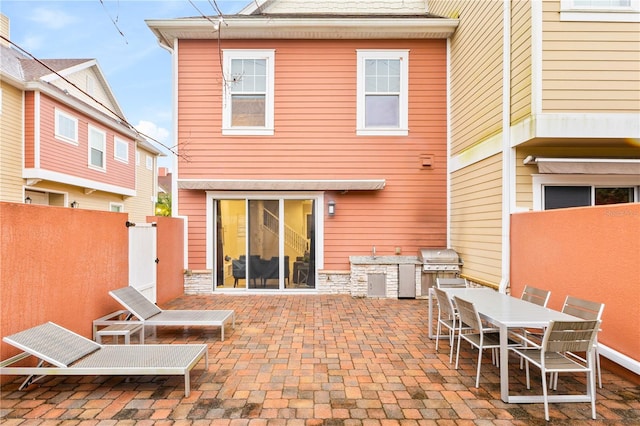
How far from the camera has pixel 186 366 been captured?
3262 mm

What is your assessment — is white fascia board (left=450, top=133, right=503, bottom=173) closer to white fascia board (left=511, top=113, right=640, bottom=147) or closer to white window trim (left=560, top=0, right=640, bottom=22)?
white fascia board (left=511, top=113, right=640, bottom=147)

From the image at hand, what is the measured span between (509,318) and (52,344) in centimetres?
494

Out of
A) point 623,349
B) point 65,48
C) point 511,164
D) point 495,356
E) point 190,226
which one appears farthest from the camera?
point 190,226

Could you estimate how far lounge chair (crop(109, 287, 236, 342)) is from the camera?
4754mm

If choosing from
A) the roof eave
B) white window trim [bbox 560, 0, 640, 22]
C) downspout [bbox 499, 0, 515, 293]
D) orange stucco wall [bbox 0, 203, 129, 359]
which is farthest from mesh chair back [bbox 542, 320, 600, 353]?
the roof eave

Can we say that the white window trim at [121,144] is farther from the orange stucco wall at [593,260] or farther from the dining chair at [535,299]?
the dining chair at [535,299]

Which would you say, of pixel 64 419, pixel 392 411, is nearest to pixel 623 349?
pixel 392 411

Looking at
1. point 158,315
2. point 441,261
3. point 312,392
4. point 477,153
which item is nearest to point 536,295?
point 441,261

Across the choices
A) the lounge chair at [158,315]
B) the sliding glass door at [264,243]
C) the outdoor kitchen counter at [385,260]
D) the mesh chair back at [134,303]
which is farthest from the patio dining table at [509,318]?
the mesh chair back at [134,303]

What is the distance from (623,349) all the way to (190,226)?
27.0ft

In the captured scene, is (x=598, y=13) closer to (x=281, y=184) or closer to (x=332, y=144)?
(x=332, y=144)

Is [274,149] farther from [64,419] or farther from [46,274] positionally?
[64,419]

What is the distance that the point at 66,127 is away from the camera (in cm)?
1199

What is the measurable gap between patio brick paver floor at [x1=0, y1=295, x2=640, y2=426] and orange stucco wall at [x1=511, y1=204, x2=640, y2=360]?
2.20 feet
